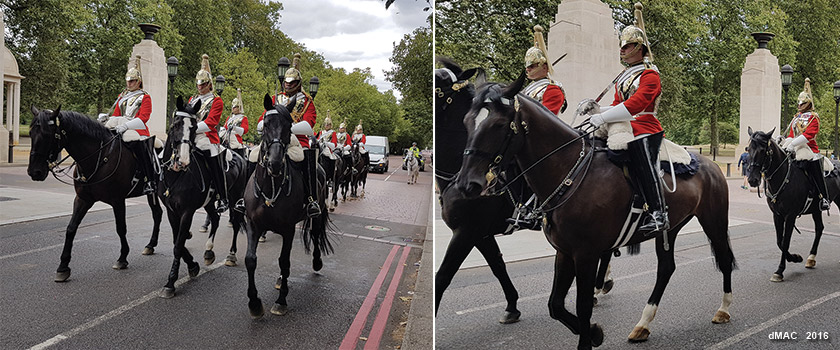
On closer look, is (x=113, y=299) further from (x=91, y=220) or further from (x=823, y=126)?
(x=823, y=126)

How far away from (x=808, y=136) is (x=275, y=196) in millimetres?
6305

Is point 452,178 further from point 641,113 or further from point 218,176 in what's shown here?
point 218,176

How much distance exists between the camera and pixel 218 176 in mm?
6730

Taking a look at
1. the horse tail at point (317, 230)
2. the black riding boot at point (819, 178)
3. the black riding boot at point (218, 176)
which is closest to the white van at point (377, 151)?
the horse tail at point (317, 230)

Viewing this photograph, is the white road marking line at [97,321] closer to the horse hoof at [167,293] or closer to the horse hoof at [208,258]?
the horse hoof at [167,293]

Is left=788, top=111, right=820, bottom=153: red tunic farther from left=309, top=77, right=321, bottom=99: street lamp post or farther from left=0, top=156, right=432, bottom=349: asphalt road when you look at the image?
left=309, top=77, right=321, bottom=99: street lamp post

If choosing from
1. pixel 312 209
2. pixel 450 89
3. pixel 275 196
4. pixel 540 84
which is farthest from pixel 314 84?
pixel 540 84

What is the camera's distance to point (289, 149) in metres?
5.38

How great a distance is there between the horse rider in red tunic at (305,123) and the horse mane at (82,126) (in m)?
1.96

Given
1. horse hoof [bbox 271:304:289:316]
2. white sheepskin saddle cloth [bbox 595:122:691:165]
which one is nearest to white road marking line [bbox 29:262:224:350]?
horse hoof [bbox 271:304:289:316]

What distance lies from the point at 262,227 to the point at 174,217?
146 cm

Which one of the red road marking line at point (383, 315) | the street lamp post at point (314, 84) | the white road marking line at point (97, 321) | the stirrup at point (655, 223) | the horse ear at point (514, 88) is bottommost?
the red road marking line at point (383, 315)

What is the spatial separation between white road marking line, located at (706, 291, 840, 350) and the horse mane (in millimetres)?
6448

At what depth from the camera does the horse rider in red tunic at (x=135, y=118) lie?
6.22 meters
